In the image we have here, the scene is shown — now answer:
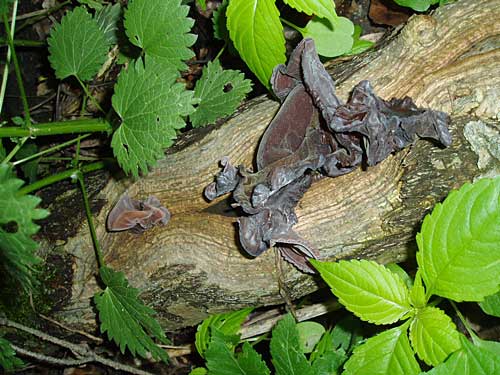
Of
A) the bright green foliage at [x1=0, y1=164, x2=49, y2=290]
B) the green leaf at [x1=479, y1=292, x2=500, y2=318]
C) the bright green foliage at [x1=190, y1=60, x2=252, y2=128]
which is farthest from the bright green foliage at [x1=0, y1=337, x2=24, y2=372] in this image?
the green leaf at [x1=479, y1=292, x2=500, y2=318]

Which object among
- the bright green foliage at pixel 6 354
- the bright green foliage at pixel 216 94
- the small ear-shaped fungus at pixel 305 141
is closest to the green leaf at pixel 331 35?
the bright green foliage at pixel 216 94

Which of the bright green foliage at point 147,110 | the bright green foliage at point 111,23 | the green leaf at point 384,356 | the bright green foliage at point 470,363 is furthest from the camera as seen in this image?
the bright green foliage at point 111,23

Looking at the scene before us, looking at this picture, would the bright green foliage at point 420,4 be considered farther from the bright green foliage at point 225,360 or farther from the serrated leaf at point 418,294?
the bright green foliage at point 225,360

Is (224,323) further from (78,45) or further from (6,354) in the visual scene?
(78,45)

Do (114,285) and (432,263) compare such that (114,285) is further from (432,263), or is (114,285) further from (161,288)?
(432,263)

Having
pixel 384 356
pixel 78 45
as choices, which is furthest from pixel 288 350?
pixel 78 45

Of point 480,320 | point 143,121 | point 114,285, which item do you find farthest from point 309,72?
point 480,320
